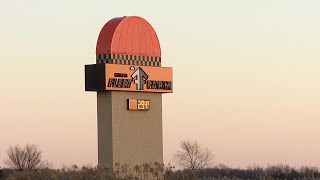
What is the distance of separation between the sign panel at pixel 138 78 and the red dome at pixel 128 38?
29.9 inches

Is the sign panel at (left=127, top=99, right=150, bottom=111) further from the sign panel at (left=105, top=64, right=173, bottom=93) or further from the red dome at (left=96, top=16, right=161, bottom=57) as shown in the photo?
the red dome at (left=96, top=16, right=161, bottom=57)

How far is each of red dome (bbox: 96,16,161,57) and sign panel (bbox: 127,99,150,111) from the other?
2.14 metres

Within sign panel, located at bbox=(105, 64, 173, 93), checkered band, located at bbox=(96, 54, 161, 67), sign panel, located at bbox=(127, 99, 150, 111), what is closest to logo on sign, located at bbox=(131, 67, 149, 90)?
sign panel, located at bbox=(105, 64, 173, 93)

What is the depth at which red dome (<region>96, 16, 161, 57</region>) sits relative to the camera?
4019 centimetres

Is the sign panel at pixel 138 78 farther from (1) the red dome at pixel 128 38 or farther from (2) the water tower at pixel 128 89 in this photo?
(1) the red dome at pixel 128 38

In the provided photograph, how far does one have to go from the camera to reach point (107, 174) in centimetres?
3180

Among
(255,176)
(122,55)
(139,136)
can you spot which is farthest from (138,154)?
(255,176)

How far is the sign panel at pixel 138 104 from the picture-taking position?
40625mm

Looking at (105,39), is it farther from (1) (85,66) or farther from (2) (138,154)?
(2) (138,154)

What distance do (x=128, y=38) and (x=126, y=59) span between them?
0.97 metres

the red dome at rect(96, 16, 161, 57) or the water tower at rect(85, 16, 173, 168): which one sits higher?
the red dome at rect(96, 16, 161, 57)

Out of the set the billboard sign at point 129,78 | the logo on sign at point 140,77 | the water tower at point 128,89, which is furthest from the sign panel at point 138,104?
the logo on sign at point 140,77

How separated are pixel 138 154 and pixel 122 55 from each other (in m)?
4.59

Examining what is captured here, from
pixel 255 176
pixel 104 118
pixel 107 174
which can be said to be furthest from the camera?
pixel 255 176
